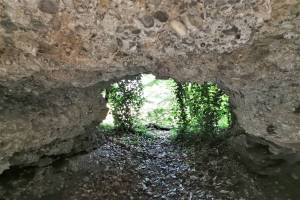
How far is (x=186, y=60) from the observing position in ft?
9.84

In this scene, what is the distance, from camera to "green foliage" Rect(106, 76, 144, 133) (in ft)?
23.1

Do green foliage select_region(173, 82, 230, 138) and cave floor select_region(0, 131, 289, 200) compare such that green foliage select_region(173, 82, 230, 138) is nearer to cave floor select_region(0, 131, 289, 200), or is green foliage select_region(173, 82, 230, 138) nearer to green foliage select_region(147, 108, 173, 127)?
cave floor select_region(0, 131, 289, 200)

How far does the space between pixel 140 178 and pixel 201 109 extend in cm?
186

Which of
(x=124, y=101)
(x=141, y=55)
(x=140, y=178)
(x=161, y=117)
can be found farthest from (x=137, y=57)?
(x=161, y=117)

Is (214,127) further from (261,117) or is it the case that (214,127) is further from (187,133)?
(261,117)

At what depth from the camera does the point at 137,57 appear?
2.68 meters

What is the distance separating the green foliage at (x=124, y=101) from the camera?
23.1ft

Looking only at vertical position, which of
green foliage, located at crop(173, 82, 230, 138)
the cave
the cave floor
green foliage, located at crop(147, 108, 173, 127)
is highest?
the cave

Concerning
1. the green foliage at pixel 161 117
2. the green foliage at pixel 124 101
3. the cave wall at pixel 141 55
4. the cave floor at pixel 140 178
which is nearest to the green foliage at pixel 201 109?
the cave floor at pixel 140 178

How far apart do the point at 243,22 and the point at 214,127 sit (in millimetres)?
3835

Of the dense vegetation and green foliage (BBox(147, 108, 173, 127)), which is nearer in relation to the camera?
the dense vegetation

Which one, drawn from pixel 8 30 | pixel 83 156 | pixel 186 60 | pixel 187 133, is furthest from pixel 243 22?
pixel 187 133

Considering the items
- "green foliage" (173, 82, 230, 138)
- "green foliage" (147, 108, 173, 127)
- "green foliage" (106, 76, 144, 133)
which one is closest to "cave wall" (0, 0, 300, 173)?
"green foliage" (173, 82, 230, 138)

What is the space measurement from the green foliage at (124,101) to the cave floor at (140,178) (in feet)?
4.28
